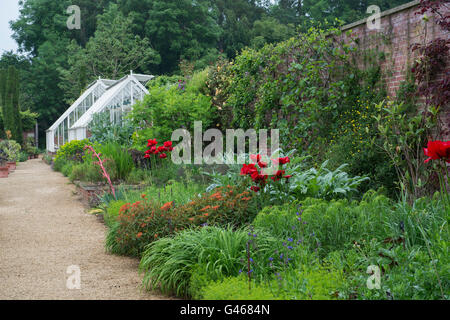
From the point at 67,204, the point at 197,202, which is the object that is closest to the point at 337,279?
the point at 197,202

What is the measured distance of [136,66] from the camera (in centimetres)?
3167

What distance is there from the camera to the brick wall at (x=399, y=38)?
5.51m

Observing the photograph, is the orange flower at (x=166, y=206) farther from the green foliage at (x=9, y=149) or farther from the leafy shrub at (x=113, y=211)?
the green foliage at (x=9, y=149)

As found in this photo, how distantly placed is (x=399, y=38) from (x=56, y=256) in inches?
208

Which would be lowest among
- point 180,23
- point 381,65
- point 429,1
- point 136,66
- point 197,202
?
point 197,202

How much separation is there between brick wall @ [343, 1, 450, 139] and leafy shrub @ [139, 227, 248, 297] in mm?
3472

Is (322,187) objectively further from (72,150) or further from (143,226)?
(72,150)

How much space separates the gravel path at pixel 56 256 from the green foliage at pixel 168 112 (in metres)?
2.36

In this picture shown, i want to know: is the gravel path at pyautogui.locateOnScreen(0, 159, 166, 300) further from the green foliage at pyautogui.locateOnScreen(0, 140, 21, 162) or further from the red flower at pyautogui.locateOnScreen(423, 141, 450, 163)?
the green foliage at pyautogui.locateOnScreen(0, 140, 21, 162)

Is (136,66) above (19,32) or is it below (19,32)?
below

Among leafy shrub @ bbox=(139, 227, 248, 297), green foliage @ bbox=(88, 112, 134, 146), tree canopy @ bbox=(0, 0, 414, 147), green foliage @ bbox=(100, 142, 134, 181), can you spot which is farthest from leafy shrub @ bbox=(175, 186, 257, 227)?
tree canopy @ bbox=(0, 0, 414, 147)
